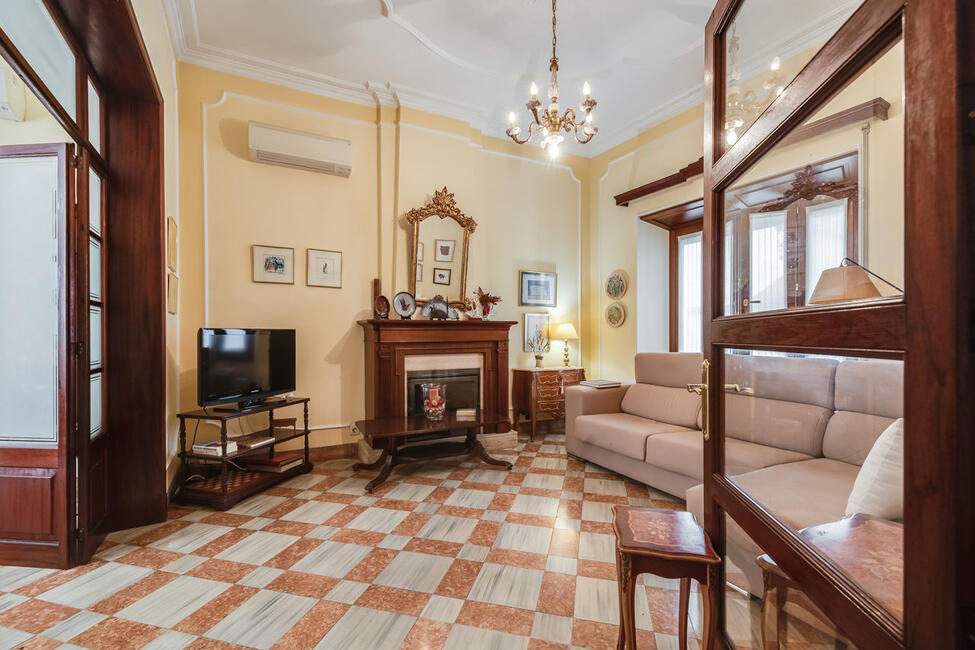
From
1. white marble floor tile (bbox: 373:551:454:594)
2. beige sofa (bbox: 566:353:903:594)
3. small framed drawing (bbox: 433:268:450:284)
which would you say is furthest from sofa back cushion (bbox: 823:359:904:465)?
small framed drawing (bbox: 433:268:450:284)

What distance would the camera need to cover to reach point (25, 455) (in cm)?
196

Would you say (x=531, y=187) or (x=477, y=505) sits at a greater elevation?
(x=531, y=187)

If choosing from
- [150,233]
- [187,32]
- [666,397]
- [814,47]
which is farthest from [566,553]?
[187,32]

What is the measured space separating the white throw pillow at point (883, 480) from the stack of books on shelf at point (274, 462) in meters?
3.38

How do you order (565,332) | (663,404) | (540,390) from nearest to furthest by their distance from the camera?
1. (663,404)
2. (540,390)
3. (565,332)

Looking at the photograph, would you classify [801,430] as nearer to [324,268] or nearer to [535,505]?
[535,505]

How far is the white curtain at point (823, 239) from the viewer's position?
0.61 meters

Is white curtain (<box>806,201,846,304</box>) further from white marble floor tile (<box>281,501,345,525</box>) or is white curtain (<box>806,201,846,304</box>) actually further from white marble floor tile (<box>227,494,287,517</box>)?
white marble floor tile (<box>227,494,287,517</box>)

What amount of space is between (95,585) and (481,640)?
67.9 inches

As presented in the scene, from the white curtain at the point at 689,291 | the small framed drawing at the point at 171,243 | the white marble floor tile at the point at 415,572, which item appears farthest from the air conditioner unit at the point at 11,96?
the white curtain at the point at 689,291

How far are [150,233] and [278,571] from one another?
1977 mm

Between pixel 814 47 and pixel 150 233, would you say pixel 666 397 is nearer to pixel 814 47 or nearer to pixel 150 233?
pixel 814 47

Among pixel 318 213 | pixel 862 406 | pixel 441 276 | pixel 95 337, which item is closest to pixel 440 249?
pixel 441 276

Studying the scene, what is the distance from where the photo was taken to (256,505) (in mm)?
2771
